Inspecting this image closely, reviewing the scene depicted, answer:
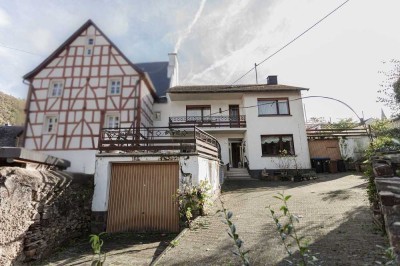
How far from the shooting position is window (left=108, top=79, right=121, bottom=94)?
1798 cm

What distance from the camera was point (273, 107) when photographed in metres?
18.9

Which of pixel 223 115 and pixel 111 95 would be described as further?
pixel 223 115

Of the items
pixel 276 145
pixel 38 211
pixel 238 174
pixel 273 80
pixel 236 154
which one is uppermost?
pixel 273 80

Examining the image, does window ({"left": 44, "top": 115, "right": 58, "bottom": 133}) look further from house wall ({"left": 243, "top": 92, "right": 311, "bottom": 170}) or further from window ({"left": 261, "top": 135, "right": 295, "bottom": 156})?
window ({"left": 261, "top": 135, "right": 295, "bottom": 156})

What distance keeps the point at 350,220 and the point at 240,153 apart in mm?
13240

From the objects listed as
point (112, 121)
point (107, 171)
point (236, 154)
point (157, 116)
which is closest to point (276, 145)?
point (236, 154)

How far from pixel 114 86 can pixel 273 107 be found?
1269cm

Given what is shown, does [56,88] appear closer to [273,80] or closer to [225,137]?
[225,137]

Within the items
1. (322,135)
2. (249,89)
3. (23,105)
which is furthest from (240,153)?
(23,105)

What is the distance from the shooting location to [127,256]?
241 inches

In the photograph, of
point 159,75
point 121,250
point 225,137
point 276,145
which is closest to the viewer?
point 121,250

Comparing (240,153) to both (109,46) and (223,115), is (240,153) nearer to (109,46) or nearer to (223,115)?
(223,115)

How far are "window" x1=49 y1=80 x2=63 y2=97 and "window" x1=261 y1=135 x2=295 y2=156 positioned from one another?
1607 cm

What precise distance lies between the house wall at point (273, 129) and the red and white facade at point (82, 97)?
842 centimetres
